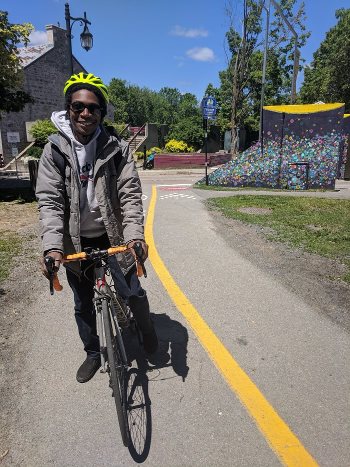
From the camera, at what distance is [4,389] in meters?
2.94

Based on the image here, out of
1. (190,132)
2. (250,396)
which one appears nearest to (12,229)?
(250,396)

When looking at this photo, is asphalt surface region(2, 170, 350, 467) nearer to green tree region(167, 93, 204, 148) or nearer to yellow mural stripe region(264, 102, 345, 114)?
yellow mural stripe region(264, 102, 345, 114)

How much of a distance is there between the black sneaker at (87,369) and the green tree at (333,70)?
39.2 m

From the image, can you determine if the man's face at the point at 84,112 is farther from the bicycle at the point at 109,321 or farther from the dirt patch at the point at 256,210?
the dirt patch at the point at 256,210

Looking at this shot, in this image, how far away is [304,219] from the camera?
8906 mm

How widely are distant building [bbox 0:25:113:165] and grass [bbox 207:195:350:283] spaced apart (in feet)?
83.5

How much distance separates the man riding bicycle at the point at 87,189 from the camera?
105 inches

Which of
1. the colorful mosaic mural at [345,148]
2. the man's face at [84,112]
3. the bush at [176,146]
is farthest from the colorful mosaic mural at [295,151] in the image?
the bush at [176,146]

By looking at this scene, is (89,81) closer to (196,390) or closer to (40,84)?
(196,390)

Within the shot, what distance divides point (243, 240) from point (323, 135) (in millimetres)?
8919

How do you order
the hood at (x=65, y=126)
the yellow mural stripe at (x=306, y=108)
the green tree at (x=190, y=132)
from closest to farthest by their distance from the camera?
1. the hood at (x=65, y=126)
2. the yellow mural stripe at (x=306, y=108)
3. the green tree at (x=190, y=132)

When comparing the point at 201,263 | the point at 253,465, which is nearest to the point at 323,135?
the point at 201,263

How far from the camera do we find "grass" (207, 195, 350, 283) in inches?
265

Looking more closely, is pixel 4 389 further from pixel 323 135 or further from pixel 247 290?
pixel 323 135
